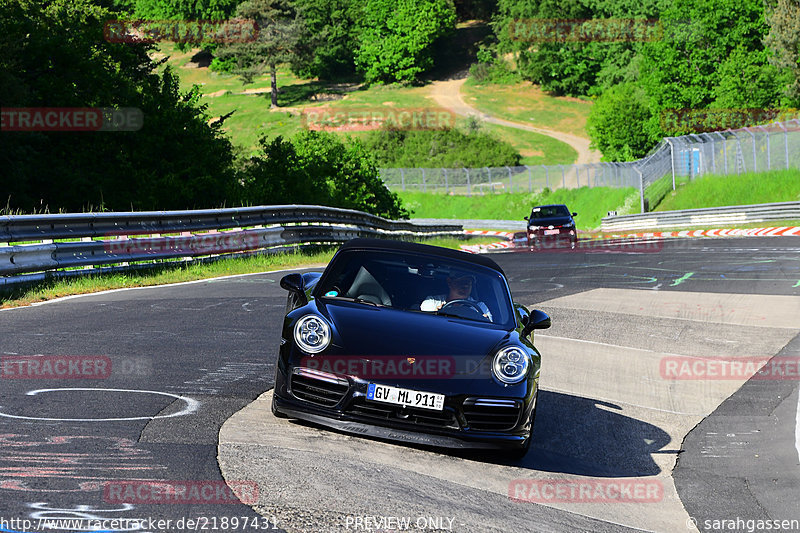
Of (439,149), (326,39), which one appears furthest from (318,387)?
(326,39)

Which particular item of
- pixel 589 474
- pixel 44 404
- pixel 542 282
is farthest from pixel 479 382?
pixel 542 282

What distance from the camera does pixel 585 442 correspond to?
7.73 metres

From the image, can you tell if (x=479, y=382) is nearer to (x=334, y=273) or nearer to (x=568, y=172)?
(x=334, y=273)

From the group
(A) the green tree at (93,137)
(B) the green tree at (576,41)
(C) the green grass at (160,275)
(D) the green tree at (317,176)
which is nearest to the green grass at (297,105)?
(B) the green tree at (576,41)

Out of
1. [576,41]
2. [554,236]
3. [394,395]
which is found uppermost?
[576,41]

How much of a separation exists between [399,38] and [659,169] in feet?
248

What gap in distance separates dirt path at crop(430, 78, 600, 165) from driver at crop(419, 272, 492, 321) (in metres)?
86.0

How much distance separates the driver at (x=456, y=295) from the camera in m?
7.34

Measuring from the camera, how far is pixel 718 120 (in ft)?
223

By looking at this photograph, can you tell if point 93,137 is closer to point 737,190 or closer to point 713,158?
point 737,190

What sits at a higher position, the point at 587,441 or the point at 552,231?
the point at 587,441

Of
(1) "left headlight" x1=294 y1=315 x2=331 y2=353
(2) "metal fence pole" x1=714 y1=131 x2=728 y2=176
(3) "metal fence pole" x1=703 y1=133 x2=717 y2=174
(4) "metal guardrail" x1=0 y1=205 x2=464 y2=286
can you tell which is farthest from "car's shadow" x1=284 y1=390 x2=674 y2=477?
(3) "metal fence pole" x1=703 y1=133 x2=717 y2=174

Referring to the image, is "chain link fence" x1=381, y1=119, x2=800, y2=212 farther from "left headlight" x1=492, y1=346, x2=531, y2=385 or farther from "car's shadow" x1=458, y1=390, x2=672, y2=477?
"left headlight" x1=492, y1=346, x2=531, y2=385

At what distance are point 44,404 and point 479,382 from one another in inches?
114
